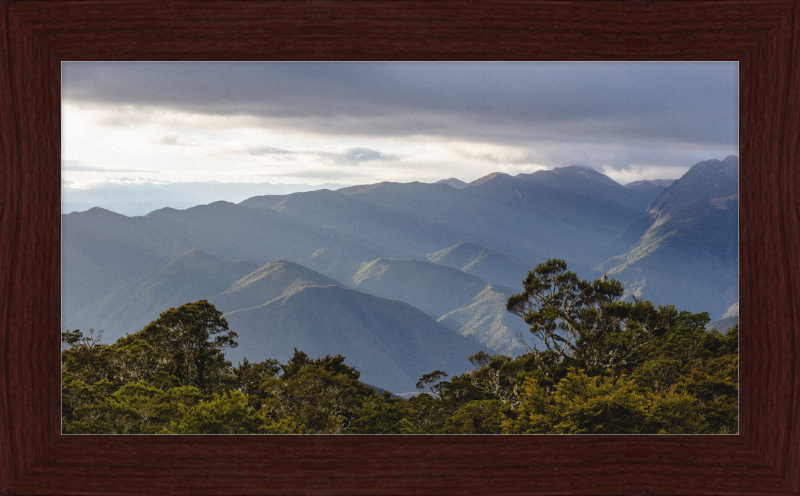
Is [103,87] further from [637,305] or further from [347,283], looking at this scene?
[347,283]

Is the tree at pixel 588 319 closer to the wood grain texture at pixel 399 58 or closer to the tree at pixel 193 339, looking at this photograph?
the tree at pixel 193 339

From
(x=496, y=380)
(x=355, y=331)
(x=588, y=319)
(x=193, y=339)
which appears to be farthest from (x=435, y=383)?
(x=355, y=331)

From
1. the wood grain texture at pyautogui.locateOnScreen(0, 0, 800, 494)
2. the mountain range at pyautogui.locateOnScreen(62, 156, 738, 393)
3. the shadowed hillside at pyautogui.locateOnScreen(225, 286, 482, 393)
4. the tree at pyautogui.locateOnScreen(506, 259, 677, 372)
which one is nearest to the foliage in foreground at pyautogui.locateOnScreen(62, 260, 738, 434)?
the tree at pyautogui.locateOnScreen(506, 259, 677, 372)

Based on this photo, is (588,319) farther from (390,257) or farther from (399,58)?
(390,257)

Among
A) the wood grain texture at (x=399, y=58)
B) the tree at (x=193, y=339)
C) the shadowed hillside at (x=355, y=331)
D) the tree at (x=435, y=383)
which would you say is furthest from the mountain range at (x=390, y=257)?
the wood grain texture at (x=399, y=58)

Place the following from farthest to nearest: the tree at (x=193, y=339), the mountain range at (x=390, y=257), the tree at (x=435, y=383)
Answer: the mountain range at (x=390, y=257) < the tree at (x=435, y=383) < the tree at (x=193, y=339)
